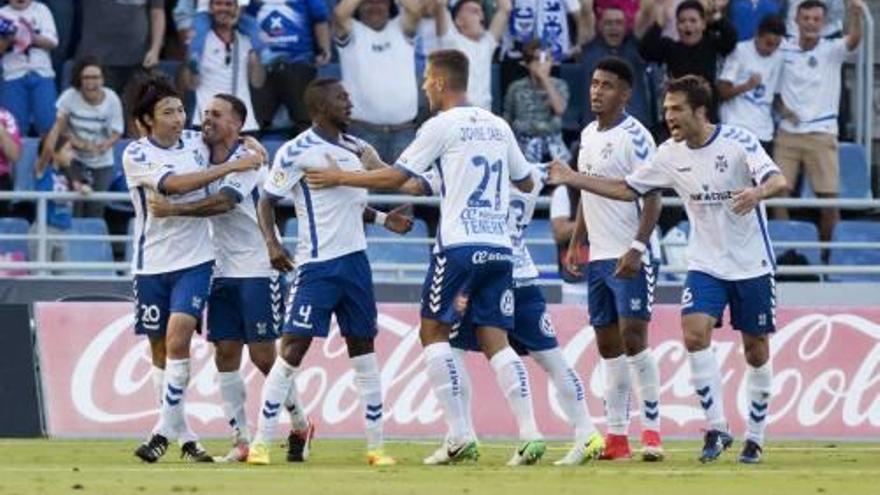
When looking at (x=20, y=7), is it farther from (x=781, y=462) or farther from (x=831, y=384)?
(x=781, y=462)

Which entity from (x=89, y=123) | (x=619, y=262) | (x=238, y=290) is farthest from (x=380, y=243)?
(x=619, y=262)

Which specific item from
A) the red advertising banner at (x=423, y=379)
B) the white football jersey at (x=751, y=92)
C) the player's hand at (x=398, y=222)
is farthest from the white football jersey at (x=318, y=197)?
the white football jersey at (x=751, y=92)

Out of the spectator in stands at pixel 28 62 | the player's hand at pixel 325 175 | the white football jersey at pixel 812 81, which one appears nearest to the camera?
the player's hand at pixel 325 175

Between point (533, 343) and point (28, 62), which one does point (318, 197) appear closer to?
point (533, 343)

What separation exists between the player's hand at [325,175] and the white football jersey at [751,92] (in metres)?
10.7

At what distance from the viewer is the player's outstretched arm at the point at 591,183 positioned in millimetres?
18734

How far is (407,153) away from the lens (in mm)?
18266

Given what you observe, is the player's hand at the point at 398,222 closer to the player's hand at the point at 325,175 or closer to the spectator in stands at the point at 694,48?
the player's hand at the point at 325,175

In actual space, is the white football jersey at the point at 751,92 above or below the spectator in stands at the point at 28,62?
below

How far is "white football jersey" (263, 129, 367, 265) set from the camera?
18.6 meters

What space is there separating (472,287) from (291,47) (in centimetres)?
990

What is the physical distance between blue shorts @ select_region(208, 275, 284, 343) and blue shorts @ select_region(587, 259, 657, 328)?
229cm

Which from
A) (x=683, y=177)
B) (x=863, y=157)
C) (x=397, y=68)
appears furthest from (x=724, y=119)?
(x=683, y=177)

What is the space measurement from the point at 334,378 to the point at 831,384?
14.5 ft
